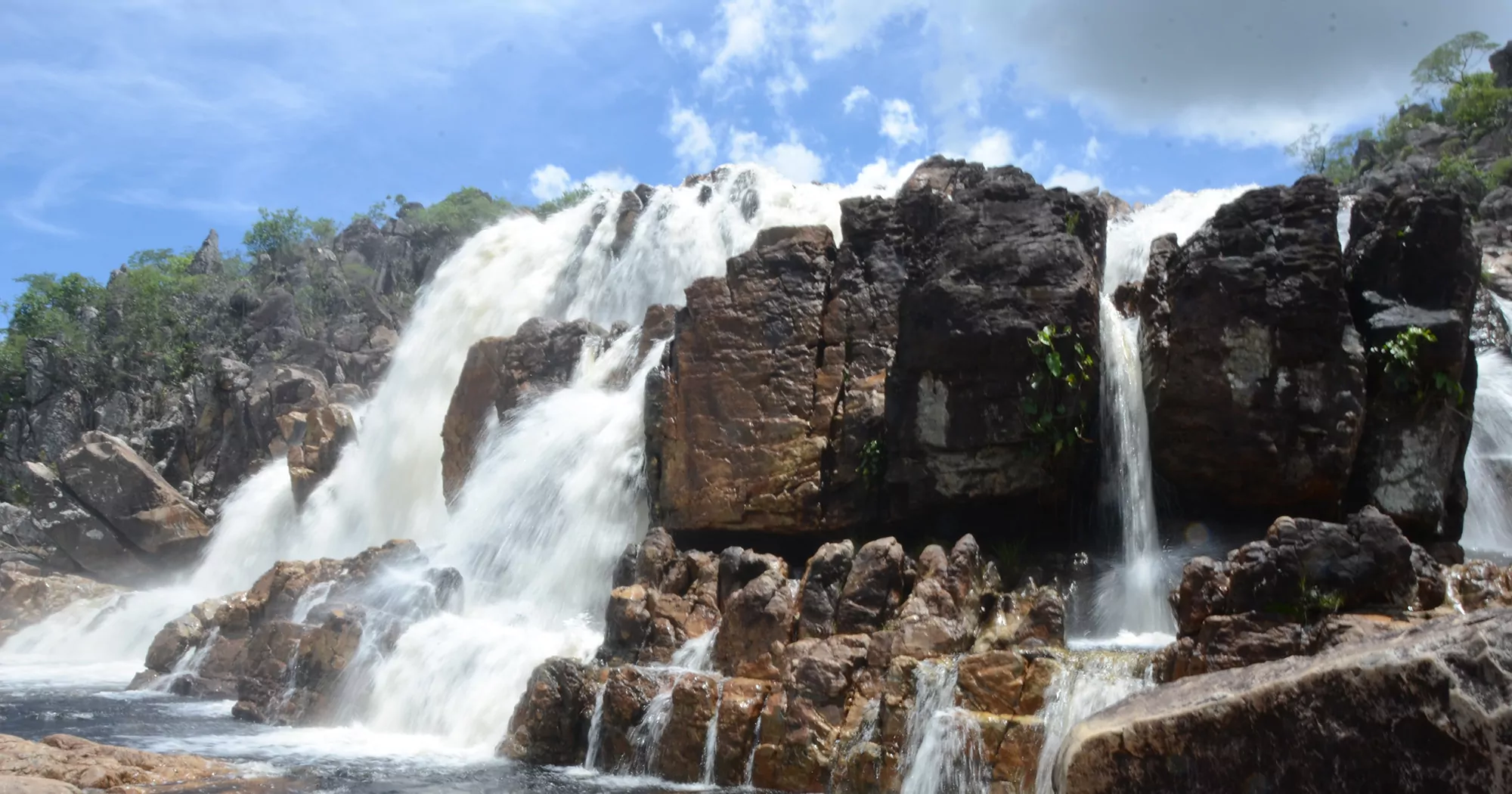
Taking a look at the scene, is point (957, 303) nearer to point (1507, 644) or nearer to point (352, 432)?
Result: point (1507, 644)

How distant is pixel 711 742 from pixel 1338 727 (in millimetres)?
7596

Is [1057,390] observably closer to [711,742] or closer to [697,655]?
[697,655]

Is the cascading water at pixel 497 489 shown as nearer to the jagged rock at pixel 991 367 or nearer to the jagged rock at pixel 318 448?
the jagged rock at pixel 318 448

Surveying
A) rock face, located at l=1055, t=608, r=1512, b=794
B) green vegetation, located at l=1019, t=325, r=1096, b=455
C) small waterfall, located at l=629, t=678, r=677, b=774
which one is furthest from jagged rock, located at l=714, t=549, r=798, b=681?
rock face, located at l=1055, t=608, r=1512, b=794

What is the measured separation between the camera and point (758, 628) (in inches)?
505

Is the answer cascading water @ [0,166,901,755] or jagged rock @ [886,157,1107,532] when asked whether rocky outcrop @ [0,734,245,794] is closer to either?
cascading water @ [0,166,901,755]

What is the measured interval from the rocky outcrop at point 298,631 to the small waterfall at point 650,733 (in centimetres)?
583

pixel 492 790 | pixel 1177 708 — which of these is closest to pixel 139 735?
pixel 492 790

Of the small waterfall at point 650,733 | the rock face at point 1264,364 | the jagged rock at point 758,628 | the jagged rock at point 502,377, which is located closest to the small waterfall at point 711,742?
the small waterfall at point 650,733

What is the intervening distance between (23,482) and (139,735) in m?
25.8

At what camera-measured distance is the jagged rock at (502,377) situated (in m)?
23.8

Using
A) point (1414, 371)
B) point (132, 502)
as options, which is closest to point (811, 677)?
point (1414, 371)

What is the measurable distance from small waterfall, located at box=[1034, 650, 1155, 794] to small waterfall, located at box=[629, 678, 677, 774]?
410cm

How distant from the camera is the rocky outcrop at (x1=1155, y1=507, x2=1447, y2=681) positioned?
9.79m
